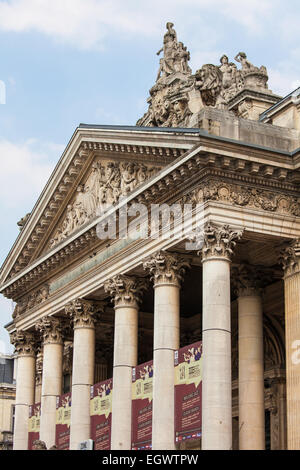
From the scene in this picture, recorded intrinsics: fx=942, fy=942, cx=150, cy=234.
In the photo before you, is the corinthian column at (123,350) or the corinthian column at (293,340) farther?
the corinthian column at (123,350)

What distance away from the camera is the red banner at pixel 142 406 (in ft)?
112

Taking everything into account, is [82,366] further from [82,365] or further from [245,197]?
[245,197]

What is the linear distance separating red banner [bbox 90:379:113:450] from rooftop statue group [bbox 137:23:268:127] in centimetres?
1098

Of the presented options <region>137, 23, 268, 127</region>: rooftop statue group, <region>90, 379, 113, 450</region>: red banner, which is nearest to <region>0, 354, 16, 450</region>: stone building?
<region>90, 379, 113, 450</region>: red banner

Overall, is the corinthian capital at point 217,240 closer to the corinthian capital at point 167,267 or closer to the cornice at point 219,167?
the cornice at point 219,167

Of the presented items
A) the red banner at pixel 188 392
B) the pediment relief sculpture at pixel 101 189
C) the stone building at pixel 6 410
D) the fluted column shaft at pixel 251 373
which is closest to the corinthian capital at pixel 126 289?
the pediment relief sculpture at pixel 101 189

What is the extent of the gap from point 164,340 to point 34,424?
1352cm

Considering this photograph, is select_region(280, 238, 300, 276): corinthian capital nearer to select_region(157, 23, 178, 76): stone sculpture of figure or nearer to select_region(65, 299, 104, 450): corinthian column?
select_region(65, 299, 104, 450): corinthian column

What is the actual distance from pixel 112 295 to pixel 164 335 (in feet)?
15.4

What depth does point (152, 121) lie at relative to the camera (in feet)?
135

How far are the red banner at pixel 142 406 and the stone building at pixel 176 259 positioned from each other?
0.38 meters
